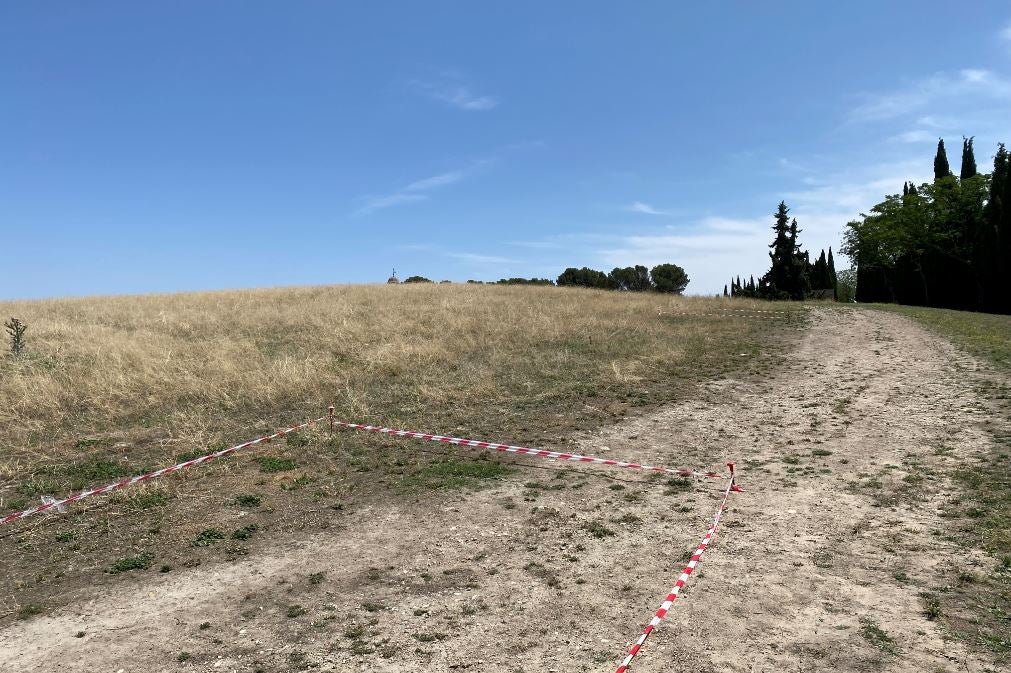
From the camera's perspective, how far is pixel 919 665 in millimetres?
3926

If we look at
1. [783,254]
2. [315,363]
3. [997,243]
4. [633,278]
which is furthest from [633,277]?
[315,363]

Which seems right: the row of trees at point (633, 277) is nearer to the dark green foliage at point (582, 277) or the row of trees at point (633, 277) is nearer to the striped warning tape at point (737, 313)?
the dark green foliage at point (582, 277)

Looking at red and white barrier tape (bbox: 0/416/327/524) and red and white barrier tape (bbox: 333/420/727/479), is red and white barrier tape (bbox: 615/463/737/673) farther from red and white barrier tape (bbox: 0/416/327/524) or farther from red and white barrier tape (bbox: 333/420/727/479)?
red and white barrier tape (bbox: 0/416/327/524)

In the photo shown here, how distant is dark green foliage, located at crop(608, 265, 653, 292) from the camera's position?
71200 millimetres

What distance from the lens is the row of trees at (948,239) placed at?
38594 millimetres

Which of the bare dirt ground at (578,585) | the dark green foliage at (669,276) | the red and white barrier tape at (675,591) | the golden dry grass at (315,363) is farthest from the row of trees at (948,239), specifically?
the red and white barrier tape at (675,591)

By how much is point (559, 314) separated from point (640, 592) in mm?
18153

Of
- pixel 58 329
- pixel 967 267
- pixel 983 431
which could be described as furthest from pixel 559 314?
pixel 967 267

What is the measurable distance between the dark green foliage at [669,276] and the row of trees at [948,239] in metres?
21.6

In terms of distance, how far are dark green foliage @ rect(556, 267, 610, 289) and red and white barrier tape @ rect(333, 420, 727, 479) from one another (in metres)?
62.9

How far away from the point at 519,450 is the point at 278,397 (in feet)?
19.1

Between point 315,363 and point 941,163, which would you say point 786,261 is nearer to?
point 941,163

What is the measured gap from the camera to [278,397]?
12312mm

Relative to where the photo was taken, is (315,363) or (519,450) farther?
(315,363)
